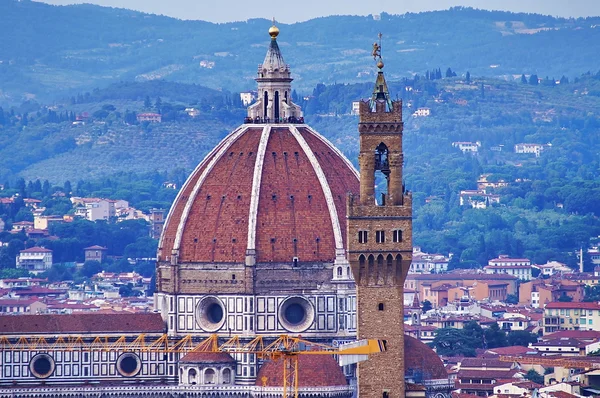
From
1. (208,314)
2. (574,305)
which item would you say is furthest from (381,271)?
(574,305)

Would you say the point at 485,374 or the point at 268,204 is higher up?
the point at 268,204

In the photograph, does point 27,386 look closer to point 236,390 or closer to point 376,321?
point 236,390

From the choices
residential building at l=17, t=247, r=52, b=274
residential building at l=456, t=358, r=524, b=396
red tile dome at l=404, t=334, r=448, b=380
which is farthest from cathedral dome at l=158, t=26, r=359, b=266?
residential building at l=17, t=247, r=52, b=274

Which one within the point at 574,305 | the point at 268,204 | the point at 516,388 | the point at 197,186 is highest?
the point at 197,186

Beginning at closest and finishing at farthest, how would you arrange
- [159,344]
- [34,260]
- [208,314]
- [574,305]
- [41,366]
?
[41,366] < [159,344] < [208,314] < [574,305] < [34,260]

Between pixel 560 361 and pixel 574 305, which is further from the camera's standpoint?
pixel 574 305

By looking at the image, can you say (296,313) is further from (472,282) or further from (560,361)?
(472,282)
